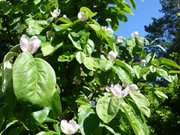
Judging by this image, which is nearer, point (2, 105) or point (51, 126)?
point (2, 105)

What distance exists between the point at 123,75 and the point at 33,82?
2.17 feet

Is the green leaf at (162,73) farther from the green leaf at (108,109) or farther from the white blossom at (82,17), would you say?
the green leaf at (108,109)

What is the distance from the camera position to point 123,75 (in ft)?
7.66

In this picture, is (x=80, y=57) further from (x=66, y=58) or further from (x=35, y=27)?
(x=35, y=27)

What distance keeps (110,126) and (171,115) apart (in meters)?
3.68

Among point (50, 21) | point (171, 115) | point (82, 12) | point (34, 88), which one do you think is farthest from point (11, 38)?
point (171, 115)

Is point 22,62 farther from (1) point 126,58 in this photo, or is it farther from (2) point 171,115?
(2) point 171,115

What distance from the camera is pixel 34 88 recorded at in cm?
175

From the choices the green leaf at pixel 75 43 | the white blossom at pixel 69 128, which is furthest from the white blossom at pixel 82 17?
the white blossom at pixel 69 128

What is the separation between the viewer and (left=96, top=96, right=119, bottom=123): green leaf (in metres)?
1.97

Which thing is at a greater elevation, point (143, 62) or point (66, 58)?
point (66, 58)

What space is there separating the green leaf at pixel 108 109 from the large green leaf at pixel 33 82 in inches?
9.5

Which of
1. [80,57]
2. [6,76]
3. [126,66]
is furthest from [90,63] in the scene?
[6,76]

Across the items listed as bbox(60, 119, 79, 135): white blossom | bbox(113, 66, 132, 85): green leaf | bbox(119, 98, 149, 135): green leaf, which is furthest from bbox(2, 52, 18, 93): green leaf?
bbox(113, 66, 132, 85): green leaf
